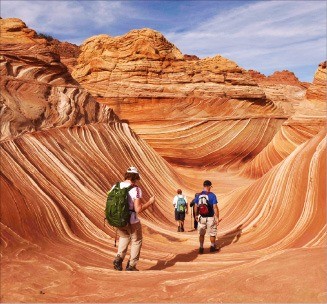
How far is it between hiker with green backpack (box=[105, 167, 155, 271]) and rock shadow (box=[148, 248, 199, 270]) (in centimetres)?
77

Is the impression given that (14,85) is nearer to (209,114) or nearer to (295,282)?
(295,282)

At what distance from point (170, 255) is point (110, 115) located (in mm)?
8855

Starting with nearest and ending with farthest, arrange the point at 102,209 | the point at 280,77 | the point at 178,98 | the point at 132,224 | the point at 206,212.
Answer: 1. the point at 132,224
2. the point at 206,212
3. the point at 102,209
4. the point at 178,98
5. the point at 280,77

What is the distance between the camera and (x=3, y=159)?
7.95 metres

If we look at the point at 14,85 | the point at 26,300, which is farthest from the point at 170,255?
the point at 14,85

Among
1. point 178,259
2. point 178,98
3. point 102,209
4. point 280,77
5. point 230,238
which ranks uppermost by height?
point 280,77

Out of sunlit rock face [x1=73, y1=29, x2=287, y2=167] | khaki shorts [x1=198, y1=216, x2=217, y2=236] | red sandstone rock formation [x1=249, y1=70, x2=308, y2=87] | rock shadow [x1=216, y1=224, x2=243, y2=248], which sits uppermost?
red sandstone rock formation [x1=249, y1=70, x2=308, y2=87]

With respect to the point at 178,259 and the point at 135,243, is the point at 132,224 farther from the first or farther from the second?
the point at 178,259

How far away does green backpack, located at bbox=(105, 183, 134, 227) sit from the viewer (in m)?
5.22

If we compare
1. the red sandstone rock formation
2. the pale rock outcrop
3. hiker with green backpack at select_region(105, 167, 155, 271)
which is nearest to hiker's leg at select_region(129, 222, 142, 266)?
hiker with green backpack at select_region(105, 167, 155, 271)

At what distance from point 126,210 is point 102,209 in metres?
4.03

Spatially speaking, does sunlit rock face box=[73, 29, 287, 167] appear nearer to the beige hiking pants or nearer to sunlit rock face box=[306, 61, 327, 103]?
sunlit rock face box=[306, 61, 327, 103]

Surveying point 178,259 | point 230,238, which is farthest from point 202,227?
point 230,238

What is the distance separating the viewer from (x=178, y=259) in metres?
6.87
